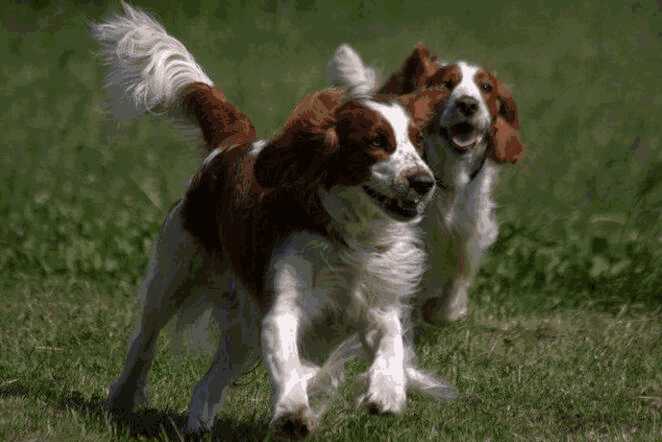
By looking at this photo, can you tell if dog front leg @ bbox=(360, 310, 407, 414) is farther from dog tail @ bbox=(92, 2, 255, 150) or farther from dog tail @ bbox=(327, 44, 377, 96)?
dog tail @ bbox=(327, 44, 377, 96)

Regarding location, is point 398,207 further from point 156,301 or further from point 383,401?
point 156,301

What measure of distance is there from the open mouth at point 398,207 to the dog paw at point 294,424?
0.64 meters

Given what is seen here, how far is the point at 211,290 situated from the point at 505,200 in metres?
3.91

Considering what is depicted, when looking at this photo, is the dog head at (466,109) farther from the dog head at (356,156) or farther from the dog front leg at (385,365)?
the dog front leg at (385,365)

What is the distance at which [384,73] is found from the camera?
1186 centimetres

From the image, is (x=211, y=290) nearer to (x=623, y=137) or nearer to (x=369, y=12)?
(x=623, y=137)

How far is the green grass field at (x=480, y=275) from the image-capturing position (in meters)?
5.00

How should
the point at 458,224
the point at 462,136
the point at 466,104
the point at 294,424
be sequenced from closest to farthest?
1. the point at 294,424
2. the point at 466,104
3. the point at 462,136
4. the point at 458,224

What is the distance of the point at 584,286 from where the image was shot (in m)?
7.63

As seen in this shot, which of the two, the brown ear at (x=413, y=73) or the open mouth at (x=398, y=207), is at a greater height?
the open mouth at (x=398, y=207)

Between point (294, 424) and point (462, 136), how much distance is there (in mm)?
2433

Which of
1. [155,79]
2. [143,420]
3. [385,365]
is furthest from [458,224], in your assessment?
[385,365]

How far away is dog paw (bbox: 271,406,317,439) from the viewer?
399 cm

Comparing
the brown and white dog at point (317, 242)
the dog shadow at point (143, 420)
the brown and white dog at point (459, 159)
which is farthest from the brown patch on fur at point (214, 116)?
the dog shadow at point (143, 420)
